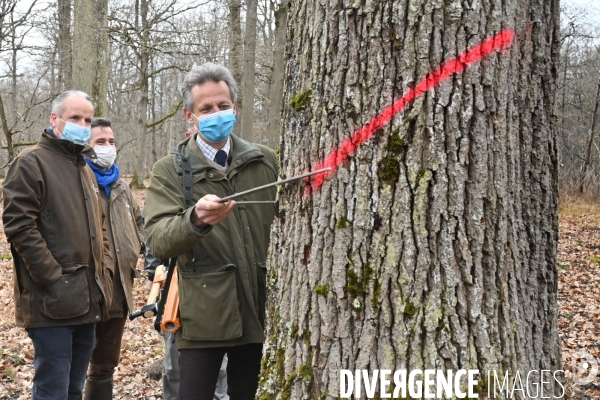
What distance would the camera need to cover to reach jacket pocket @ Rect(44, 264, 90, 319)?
2.99 metres

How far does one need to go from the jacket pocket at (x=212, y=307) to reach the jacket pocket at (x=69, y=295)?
100cm

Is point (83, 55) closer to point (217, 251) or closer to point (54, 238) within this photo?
point (54, 238)

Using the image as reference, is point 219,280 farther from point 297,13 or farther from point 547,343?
point 547,343

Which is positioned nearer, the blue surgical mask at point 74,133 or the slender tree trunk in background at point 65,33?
the blue surgical mask at point 74,133

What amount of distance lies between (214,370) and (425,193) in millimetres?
1464

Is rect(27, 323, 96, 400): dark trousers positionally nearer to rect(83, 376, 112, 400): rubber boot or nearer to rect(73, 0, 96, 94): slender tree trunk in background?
rect(83, 376, 112, 400): rubber boot

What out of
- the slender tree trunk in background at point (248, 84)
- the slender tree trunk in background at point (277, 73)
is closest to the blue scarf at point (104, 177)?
the slender tree trunk in background at point (277, 73)

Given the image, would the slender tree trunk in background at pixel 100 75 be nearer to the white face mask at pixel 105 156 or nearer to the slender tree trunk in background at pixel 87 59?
the slender tree trunk in background at pixel 87 59

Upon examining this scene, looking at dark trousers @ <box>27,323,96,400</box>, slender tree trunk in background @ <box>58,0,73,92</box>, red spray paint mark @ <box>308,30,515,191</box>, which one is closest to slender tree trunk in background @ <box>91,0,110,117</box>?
slender tree trunk in background @ <box>58,0,73,92</box>

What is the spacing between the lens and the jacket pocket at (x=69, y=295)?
118 inches

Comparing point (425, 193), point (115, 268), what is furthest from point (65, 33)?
point (425, 193)

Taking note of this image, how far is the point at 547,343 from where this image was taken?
1.88 metres

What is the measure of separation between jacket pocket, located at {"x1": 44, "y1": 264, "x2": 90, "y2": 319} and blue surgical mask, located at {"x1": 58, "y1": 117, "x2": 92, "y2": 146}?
0.86 metres

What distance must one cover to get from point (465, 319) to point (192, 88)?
5.70 feet
